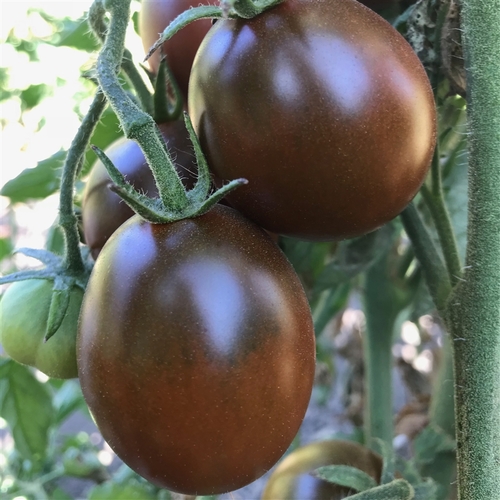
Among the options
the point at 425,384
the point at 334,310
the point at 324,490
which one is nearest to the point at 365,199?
the point at 324,490

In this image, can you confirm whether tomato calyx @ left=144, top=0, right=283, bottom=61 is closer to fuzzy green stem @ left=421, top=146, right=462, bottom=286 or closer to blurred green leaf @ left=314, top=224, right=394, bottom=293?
fuzzy green stem @ left=421, top=146, right=462, bottom=286

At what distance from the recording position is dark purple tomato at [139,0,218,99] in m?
0.50

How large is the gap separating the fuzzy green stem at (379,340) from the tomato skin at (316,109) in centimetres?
44

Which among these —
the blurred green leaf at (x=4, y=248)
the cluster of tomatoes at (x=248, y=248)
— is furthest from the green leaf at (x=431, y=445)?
the blurred green leaf at (x=4, y=248)

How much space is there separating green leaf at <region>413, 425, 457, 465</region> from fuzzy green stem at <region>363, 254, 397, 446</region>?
0.36 feet

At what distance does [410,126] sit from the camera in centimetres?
36

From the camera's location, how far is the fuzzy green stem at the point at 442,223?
0.47 m

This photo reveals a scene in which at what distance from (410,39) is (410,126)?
0.51 ft

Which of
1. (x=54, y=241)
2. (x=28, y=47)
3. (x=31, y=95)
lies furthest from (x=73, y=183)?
(x=28, y=47)

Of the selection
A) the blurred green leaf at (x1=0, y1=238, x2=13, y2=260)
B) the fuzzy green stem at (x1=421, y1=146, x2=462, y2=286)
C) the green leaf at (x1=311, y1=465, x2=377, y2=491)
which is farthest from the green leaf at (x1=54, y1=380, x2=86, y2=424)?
the fuzzy green stem at (x1=421, y1=146, x2=462, y2=286)

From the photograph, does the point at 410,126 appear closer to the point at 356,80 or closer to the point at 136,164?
the point at 356,80

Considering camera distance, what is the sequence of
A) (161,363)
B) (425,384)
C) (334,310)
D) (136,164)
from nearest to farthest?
(161,363), (136,164), (334,310), (425,384)

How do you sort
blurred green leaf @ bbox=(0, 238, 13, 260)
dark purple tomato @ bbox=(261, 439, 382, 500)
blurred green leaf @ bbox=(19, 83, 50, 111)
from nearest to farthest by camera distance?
dark purple tomato @ bbox=(261, 439, 382, 500) → blurred green leaf @ bbox=(0, 238, 13, 260) → blurred green leaf @ bbox=(19, 83, 50, 111)

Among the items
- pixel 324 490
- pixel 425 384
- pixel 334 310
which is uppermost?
pixel 324 490
